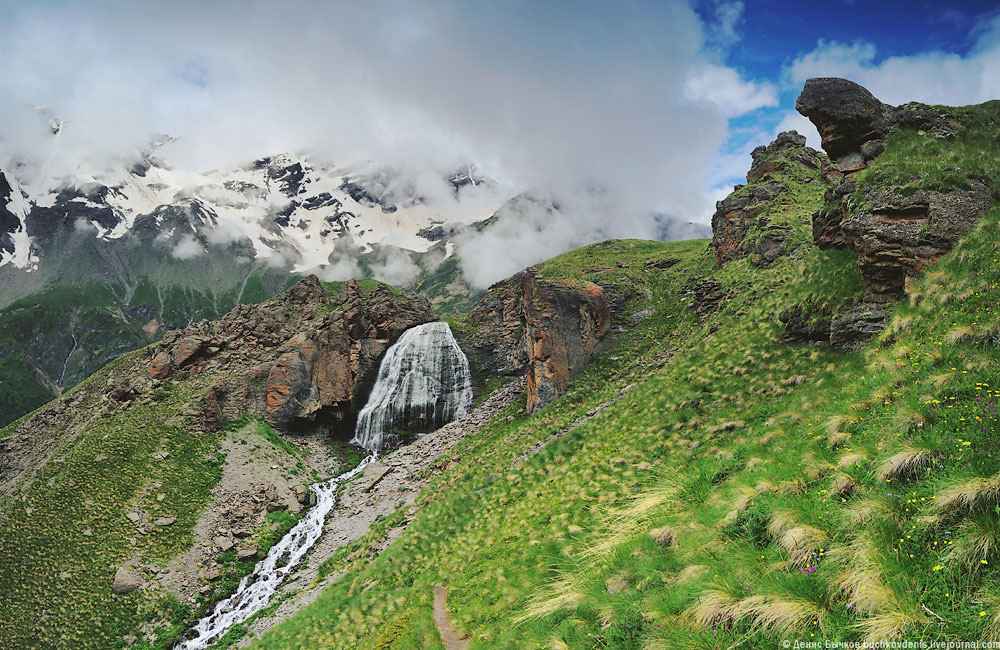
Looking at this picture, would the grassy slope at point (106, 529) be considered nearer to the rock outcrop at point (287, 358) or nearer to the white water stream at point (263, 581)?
the white water stream at point (263, 581)

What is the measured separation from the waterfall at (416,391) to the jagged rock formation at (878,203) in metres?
51.9

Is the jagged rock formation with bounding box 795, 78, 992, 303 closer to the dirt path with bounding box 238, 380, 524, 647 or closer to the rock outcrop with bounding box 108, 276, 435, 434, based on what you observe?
the dirt path with bounding box 238, 380, 524, 647

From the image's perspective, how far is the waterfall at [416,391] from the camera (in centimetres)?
6272

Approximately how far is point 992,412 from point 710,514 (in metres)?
4.86

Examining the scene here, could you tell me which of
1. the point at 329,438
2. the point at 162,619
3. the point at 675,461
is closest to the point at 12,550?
the point at 162,619

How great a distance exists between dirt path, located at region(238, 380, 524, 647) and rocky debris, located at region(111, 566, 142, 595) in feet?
38.3

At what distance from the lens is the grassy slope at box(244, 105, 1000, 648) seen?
5297 millimetres

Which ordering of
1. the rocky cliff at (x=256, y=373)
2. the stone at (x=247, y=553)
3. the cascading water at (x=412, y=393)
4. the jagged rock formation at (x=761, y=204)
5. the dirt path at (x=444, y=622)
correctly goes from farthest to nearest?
1. the cascading water at (x=412, y=393)
2. the rocky cliff at (x=256, y=373)
3. the jagged rock formation at (x=761, y=204)
4. the stone at (x=247, y=553)
5. the dirt path at (x=444, y=622)

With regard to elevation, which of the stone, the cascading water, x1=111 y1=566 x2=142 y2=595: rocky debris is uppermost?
the cascading water

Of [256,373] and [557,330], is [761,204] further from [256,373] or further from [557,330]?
[256,373]

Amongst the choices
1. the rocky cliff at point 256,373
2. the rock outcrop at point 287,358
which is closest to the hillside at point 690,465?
the rocky cliff at point 256,373

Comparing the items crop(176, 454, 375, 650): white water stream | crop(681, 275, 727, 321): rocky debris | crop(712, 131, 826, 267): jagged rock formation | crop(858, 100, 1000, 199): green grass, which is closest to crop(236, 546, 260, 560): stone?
crop(176, 454, 375, 650): white water stream

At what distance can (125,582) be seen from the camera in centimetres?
3275

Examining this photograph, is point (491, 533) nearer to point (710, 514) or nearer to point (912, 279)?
point (710, 514)
